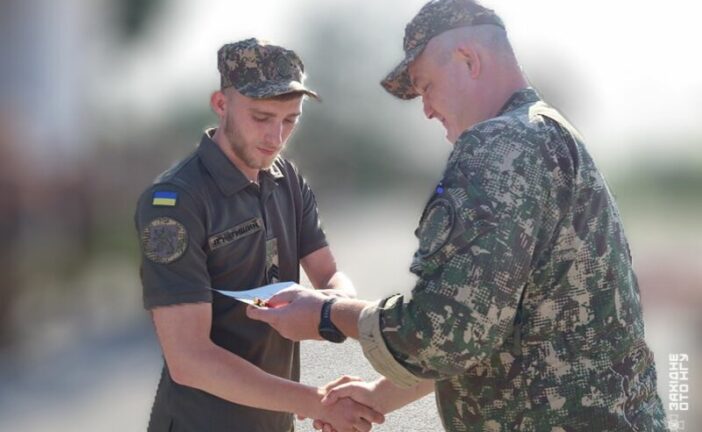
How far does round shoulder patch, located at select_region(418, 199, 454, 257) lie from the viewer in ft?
5.08

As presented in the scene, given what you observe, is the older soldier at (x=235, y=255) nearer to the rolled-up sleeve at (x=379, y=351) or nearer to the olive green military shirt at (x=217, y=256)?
the olive green military shirt at (x=217, y=256)

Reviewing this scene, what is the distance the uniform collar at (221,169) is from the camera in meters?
2.18

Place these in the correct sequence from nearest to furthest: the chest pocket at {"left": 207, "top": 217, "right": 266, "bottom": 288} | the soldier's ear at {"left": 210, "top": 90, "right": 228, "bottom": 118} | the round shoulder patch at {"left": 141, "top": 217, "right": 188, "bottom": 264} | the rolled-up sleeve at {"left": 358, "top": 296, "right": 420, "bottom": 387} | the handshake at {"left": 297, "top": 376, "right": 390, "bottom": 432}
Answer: the rolled-up sleeve at {"left": 358, "top": 296, "right": 420, "bottom": 387}
the round shoulder patch at {"left": 141, "top": 217, "right": 188, "bottom": 264}
the chest pocket at {"left": 207, "top": 217, "right": 266, "bottom": 288}
the handshake at {"left": 297, "top": 376, "right": 390, "bottom": 432}
the soldier's ear at {"left": 210, "top": 90, "right": 228, "bottom": 118}

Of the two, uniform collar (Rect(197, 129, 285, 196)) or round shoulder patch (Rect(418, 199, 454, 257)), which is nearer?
round shoulder patch (Rect(418, 199, 454, 257))

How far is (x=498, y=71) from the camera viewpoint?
1769mm

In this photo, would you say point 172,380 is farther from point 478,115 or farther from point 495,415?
point 478,115

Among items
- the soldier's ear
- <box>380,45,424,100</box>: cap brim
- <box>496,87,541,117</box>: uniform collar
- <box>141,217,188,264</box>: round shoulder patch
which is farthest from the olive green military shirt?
<box>496,87,541,117</box>: uniform collar

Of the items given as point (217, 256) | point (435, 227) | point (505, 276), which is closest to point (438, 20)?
point (435, 227)

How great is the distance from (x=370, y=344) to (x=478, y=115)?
0.59 metres

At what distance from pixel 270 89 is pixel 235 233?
0.45 m

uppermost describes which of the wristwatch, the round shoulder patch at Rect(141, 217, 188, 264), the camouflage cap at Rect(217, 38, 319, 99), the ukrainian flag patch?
the camouflage cap at Rect(217, 38, 319, 99)

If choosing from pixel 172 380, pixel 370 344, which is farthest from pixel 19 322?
pixel 370 344

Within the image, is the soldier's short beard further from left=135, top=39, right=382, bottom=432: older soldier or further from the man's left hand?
the man's left hand

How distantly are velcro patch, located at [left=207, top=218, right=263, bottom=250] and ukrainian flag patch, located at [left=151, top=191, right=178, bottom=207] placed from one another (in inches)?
5.8
